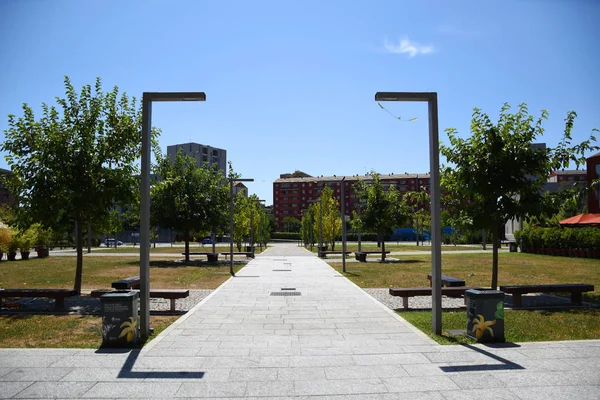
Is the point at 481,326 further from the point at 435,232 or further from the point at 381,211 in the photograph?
the point at 381,211

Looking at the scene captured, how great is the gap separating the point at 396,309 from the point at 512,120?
238 inches

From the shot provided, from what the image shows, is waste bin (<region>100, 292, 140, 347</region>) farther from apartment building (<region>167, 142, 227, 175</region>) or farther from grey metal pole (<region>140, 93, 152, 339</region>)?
apartment building (<region>167, 142, 227, 175</region>)

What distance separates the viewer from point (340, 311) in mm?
10883

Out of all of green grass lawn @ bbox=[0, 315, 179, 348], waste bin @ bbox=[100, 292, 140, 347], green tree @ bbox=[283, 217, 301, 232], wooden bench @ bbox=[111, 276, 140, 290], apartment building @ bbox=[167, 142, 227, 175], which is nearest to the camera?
waste bin @ bbox=[100, 292, 140, 347]

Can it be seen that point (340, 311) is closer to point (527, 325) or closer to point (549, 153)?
point (527, 325)

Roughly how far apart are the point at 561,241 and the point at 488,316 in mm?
30870

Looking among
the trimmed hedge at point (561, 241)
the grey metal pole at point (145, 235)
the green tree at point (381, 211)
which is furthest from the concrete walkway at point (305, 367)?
the trimmed hedge at point (561, 241)

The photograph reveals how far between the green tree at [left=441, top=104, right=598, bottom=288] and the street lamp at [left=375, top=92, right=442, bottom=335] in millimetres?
4119

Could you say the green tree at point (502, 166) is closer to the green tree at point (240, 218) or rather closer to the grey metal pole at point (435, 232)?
the grey metal pole at point (435, 232)

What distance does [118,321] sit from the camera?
7406mm

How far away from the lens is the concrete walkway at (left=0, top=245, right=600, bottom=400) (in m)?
5.25

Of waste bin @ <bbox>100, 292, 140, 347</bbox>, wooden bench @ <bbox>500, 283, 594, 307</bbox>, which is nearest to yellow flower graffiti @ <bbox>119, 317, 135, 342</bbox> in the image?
waste bin @ <bbox>100, 292, 140, 347</bbox>

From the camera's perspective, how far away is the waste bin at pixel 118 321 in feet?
24.2

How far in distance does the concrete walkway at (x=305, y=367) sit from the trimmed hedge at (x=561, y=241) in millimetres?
26942
